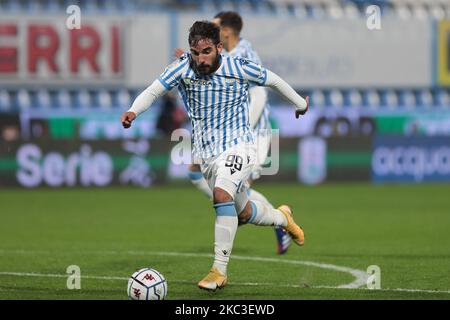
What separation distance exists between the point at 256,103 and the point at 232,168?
250 cm

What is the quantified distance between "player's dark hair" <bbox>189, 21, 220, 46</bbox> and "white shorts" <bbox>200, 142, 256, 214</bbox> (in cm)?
83

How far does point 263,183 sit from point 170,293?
13.5 m

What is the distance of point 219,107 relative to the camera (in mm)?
7742

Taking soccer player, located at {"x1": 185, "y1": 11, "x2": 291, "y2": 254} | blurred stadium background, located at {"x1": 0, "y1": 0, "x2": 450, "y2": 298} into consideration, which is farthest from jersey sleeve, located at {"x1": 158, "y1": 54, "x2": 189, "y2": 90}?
blurred stadium background, located at {"x1": 0, "y1": 0, "x2": 450, "y2": 298}

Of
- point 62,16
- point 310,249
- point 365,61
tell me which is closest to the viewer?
point 310,249

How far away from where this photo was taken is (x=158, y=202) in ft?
55.3

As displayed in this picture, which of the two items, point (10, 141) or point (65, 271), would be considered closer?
point (65, 271)

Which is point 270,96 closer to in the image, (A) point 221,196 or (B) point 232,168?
(B) point 232,168

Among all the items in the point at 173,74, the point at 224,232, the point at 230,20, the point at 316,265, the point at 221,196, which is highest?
the point at 230,20

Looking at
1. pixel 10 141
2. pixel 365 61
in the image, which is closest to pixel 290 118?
pixel 365 61

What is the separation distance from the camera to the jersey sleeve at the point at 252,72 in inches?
304

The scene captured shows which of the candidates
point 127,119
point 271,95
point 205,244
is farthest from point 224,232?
point 271,95

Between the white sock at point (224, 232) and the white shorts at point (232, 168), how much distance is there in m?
0.13

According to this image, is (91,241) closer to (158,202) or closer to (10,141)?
(158,202)
